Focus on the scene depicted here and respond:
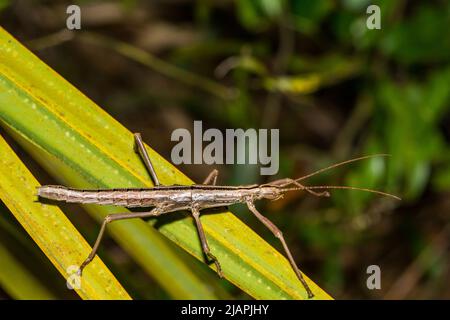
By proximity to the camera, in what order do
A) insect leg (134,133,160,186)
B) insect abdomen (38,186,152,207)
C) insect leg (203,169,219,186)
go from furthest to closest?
1. insect leg (203,169,219,186)
2. insect abdomen (38,186,152,207)
3. insect leg (134,133,160,186)

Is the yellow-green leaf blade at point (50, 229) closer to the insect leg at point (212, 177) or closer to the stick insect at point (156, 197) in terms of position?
the stick insect at point (156, 197)

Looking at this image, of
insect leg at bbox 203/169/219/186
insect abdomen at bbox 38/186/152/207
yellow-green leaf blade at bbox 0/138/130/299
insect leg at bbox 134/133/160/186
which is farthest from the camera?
insect leg at bbox 203/169/219/186

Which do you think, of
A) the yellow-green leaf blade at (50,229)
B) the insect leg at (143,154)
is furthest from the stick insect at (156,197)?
the yellow-green leaf blade at (50,229)

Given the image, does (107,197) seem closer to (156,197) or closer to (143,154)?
(156,197)

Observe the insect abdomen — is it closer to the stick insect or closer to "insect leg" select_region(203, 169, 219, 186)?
the stick insect

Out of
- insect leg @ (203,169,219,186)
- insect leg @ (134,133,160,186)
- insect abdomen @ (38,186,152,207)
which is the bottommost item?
insect abdomen @ (38,186,152,207)

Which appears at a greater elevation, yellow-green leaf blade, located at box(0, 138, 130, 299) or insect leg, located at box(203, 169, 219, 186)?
insect leg, located at box(203, 169, 219, 186)

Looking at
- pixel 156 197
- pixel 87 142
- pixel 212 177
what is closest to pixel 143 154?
pixel 87 142

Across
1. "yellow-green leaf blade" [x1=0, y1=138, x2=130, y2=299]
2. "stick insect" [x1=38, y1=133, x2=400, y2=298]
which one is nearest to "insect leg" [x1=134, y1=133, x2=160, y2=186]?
"stick insect" [x1=38, y1=133, x2=400, y2=298]
